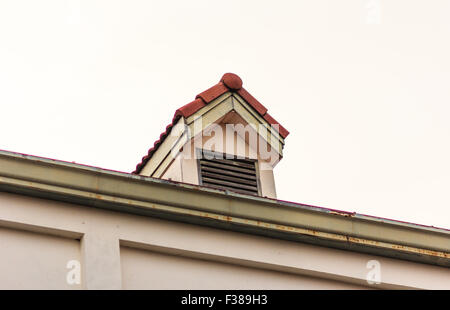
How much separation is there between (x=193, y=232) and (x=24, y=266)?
5.18ft

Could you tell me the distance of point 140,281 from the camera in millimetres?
8227

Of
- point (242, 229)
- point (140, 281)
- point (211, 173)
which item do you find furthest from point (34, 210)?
point (211, 173)

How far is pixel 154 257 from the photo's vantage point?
843cm

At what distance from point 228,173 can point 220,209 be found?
177 cm

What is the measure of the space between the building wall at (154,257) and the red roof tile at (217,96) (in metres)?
2.21

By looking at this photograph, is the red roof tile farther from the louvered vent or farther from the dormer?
the louvered vent

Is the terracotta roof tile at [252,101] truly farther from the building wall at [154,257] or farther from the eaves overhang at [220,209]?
the building wall at [154,257]
